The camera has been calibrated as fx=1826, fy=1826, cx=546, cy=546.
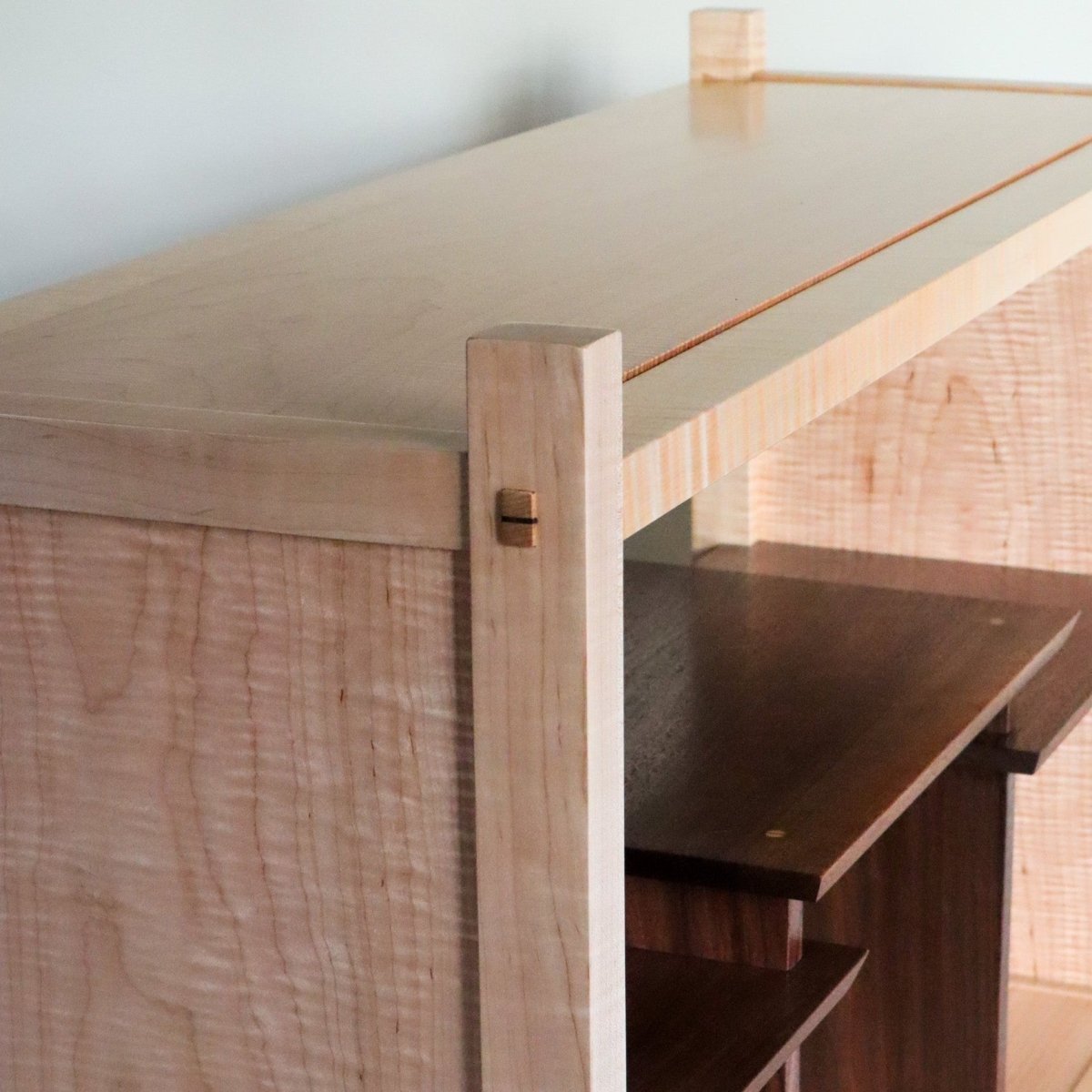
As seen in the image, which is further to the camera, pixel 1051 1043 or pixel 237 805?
pixel 1051 1043

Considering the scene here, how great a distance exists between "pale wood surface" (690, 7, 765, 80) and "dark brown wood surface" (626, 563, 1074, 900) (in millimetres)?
423

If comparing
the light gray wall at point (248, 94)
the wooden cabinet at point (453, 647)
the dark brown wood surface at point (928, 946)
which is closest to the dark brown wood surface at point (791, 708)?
the wooden cabinet at point (453, 647)

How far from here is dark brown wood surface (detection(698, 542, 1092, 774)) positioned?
52.3 inches

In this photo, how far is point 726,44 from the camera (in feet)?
4.89

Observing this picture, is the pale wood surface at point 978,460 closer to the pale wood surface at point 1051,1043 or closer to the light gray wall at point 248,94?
the pale wood surface at point 1051,1043

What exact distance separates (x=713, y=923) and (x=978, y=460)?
28.5 inches

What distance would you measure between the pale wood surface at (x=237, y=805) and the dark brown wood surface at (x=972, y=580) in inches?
30.2

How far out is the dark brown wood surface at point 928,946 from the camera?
1256 mm

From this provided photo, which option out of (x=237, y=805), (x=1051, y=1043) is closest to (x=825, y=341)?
(x=237, y=805)

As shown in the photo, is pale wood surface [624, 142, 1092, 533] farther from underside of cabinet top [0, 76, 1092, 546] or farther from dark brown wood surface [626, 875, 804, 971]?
dark brown wood surface [626, 875, 804, 971]

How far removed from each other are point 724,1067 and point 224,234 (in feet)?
1.65

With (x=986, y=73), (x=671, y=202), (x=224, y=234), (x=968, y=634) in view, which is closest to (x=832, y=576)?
(x=968, y=634)

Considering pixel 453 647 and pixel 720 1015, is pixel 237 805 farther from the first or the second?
pixel 720 1015

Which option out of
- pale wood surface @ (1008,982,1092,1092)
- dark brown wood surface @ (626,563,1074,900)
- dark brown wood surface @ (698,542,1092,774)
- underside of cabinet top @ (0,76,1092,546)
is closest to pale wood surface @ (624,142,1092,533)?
underside of cabinet top @ (0,76,1092,546)
